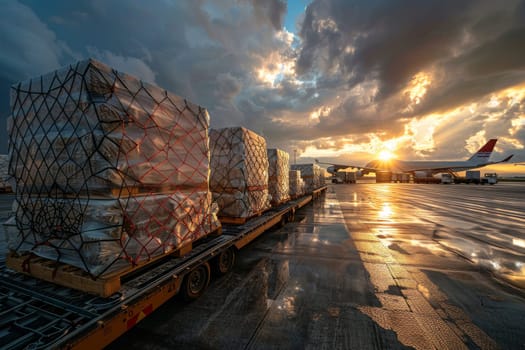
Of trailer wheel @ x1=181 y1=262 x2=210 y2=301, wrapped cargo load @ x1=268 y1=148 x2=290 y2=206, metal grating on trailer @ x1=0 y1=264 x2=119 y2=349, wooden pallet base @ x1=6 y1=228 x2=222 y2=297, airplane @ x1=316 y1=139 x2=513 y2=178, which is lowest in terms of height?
trailer wheel @ x1=181 y1=262 x2=210 y2=301

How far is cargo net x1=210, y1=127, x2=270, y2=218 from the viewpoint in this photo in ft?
16.4

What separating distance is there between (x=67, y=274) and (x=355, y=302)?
3647mm

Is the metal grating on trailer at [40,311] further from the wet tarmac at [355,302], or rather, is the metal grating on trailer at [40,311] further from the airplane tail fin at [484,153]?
the airplane tail fin at [484,153]

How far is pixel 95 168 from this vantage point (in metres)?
2.17

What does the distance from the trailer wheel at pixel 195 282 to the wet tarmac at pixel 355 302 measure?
0.12 m

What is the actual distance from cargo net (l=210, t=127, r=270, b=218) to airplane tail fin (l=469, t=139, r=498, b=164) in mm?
67132

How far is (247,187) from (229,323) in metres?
2.89

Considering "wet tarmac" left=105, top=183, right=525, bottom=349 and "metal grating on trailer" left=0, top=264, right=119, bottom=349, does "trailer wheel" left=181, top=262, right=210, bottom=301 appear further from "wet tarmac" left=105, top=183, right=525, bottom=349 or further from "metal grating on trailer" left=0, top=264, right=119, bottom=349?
"metal grating on trailer" left=0, top=264, right=119, bottom=349

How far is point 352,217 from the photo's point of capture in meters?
9.80

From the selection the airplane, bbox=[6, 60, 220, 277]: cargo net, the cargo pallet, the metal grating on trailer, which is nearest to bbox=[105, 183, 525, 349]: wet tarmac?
the cargo pallet

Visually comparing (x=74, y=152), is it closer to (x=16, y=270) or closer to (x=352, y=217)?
(x=16, y=270)

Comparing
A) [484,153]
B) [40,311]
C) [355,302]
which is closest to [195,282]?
[40,311]

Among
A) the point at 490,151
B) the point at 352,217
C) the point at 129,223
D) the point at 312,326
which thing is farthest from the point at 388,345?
the point at 490,151

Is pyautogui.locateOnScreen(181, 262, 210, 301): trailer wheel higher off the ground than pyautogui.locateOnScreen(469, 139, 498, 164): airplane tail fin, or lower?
lower
